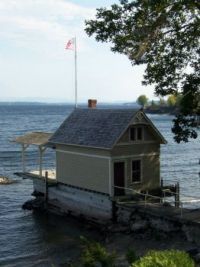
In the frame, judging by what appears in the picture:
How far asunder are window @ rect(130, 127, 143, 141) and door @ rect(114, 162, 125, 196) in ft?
6.18

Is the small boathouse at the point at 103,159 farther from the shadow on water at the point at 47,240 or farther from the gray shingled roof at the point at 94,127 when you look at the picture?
the shadow on water at the point at 47,240

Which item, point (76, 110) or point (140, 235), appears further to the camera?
point (76, 110)

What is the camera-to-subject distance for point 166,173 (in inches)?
2180

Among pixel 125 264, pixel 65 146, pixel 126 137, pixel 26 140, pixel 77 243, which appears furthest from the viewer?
pixel 26 140

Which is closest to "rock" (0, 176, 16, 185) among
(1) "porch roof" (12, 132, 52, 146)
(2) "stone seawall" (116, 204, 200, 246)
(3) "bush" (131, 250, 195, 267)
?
(1) "porch roof" (12, 132, 52, 146)

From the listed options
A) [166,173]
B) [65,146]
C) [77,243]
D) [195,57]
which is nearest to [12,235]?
[77,243]

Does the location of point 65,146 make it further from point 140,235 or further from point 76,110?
point 140,235

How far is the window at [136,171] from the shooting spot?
3219 cm

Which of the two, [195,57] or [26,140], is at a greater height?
[195,57]

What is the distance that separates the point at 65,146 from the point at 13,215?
6.72m

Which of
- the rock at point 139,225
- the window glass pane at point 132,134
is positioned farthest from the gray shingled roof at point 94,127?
the rock at point 139,225

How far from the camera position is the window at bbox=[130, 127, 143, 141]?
31.9 metres

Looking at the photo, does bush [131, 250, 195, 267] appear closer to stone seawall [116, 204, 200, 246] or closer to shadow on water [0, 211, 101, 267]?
stone seawall [116, 204, 200, 246]

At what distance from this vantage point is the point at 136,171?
32281 mm
